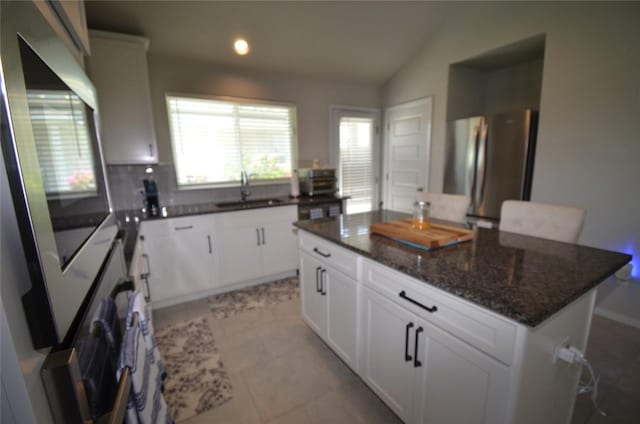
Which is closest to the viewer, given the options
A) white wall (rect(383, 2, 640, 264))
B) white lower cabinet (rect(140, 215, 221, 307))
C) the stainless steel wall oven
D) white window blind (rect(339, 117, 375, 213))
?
the stainless steel wall oven

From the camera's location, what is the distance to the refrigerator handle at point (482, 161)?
3.04m

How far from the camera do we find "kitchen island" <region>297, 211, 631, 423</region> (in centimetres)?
92

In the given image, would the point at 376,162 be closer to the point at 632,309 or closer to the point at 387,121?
the point at 387,121

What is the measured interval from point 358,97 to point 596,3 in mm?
2583

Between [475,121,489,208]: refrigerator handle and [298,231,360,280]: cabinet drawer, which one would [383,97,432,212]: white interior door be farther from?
[298,231,360,280]: cabinet drawer

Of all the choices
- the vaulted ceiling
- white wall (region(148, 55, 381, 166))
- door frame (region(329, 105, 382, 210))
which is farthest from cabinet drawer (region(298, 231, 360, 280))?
door frame (region(329, 105, 382, 210))

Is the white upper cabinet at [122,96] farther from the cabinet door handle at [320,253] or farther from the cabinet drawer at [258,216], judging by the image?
the cabinet door handle at [320,253]

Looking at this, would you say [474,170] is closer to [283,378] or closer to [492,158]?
[492,158]

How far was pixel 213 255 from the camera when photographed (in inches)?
114

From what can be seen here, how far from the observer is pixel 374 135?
14.7 feet

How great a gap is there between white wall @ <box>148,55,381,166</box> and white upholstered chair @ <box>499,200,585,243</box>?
2715 millimetres

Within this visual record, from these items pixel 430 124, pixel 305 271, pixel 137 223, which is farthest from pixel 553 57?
pixel 137 223

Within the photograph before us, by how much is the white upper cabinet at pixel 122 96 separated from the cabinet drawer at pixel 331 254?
1.74 meters

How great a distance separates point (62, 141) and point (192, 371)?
5.76 ft
